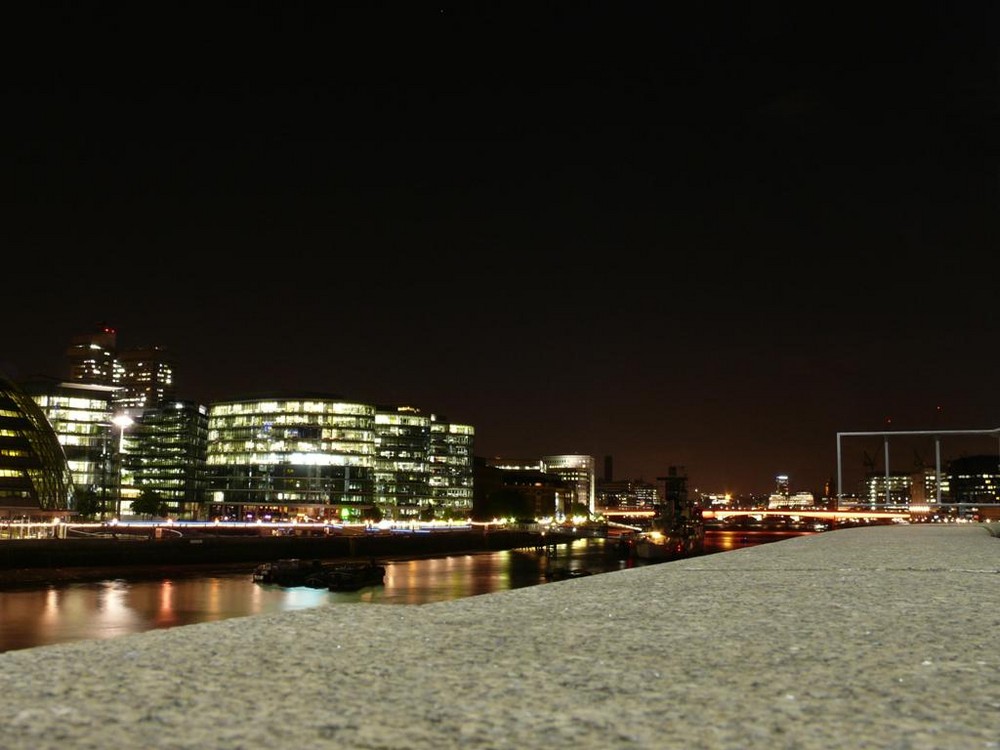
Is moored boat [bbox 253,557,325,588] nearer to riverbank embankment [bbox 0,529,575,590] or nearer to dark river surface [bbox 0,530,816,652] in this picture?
dark river surface [bbox 0,530,816,652]

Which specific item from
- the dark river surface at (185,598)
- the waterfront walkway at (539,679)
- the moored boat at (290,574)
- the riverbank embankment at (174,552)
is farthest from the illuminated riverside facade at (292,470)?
the waterfront walkway at (539,679)

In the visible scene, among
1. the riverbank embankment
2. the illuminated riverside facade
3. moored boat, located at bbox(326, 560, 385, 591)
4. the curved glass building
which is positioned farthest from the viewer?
the illuminated riverside facade

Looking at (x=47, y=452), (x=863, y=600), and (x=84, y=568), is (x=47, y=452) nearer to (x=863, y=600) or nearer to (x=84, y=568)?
(x=84, y=568)

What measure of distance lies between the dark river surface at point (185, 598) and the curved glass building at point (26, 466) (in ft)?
160

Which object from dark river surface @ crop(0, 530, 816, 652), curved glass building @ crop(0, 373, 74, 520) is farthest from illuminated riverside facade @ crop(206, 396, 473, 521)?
dark river surface @ crop(0, 530, 816, 652)

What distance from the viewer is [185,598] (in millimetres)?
59875

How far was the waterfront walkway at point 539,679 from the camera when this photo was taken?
5.34 m

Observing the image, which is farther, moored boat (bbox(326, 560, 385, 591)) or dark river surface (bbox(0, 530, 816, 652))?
moored boat (bbox(326, 560, 385, 591))

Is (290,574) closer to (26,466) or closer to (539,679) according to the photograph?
(26,466)

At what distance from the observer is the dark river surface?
4400 centimetres

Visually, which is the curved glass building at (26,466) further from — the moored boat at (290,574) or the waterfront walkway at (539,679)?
the waterfront walkway at (539,679)

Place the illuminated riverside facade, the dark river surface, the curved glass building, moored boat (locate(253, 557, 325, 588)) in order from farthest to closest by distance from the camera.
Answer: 1. the illuminated riverside facade
2. the curved glass building
3. moored boat (locate(253, 557, 325, 588))
4. the dark river surface

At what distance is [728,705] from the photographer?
19.4 ft

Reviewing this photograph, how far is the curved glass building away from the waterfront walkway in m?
124
